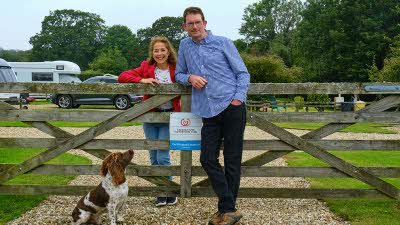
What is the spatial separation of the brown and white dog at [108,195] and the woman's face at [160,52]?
1476 mm

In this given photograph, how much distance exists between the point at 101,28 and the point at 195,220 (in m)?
110

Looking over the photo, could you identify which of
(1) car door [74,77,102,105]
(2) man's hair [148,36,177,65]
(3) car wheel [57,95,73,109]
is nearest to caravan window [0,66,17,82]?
(3) car wheel [57,95,73,109]

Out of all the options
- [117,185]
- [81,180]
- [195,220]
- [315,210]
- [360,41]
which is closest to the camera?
[117,185]

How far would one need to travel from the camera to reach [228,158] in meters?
5.62

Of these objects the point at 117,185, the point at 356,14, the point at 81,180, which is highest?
the point at 356,14

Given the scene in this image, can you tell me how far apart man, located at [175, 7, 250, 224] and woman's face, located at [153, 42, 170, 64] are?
739 millimetres

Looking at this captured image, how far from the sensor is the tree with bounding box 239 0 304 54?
272ft

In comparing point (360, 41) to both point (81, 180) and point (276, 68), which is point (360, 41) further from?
point (81, 180)

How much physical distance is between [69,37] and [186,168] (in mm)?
100791

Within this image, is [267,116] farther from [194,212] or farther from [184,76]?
[194,212]

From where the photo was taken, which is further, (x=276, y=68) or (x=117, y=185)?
(x=276, y=68)

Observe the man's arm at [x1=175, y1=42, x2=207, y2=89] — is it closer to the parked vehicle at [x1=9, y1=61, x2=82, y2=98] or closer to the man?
the man

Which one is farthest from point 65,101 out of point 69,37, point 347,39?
point 69,37

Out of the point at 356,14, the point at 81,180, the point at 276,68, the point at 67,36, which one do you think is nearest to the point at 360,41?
the point at 356,14
